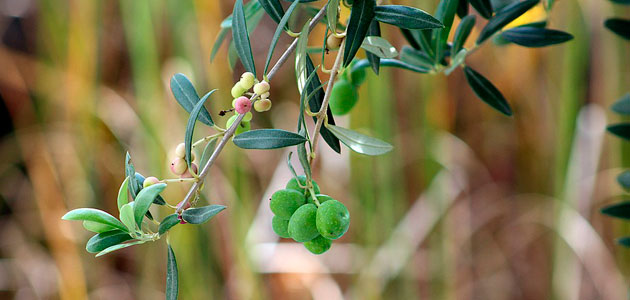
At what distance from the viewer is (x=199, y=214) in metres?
0.23

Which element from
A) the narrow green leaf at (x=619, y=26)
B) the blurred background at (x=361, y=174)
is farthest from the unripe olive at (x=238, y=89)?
the blurred background at (x=361, y=174)

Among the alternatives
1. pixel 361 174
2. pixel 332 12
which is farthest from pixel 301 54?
pixel 361 174

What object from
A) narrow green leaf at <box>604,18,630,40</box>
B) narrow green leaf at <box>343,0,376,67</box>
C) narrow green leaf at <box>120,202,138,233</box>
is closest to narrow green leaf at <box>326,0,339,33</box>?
narrow green leaf at <box>343,0,376,67</box>

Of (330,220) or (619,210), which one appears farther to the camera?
(619,210)

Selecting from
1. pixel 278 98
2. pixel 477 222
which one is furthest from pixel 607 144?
pixel 278 98

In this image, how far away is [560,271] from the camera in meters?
1.06

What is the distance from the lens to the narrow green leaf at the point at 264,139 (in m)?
0.24

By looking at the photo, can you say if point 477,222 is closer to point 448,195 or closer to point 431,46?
point 448,195

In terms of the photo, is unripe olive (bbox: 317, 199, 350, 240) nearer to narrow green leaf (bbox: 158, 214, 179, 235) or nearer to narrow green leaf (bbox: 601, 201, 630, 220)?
narrow green leaf (bbox: 158, 214, 179, 235)

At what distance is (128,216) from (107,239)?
1.0 inches

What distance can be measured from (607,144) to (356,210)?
52cm

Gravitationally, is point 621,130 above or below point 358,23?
below

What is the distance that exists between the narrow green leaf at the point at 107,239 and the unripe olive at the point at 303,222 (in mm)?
71

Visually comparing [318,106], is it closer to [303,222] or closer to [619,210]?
[303,222]
